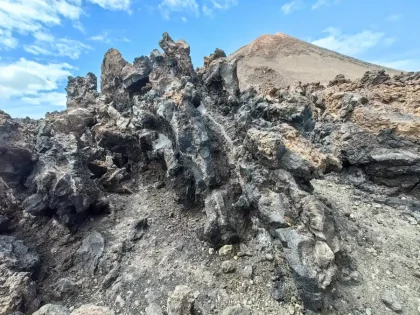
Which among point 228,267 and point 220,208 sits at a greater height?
point 220,208

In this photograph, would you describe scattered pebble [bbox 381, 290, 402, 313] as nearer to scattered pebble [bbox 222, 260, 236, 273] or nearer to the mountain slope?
scattered pebble [bbox 222, 260, 236, 273]

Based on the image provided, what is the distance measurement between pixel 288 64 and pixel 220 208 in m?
50.1

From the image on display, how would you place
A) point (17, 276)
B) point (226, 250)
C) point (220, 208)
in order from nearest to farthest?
point (17, 276)
point (226, 250)
point (220, 208)

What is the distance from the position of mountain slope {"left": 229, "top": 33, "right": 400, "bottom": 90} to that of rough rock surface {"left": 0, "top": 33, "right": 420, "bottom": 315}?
96.6 feet

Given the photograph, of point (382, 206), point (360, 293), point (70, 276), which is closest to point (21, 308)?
point (70, 276)

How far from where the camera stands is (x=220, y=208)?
8664 mm

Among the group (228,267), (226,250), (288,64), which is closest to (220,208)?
(226,250)

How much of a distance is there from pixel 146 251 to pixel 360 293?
625 centimetres

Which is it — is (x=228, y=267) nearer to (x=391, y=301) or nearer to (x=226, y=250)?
(x=226, y=250)

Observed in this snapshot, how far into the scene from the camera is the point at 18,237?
941 centimetres

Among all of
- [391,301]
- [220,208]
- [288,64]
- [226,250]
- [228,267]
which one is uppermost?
[288,64]

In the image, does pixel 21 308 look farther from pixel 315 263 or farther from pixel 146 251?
pixel 315 263

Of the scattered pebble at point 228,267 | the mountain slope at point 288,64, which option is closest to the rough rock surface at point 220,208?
the scattered pebble at point 228,267

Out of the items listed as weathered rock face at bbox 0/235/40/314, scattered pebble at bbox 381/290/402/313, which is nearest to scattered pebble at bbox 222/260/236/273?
scattered pebble at bbox 381/290/402/313
